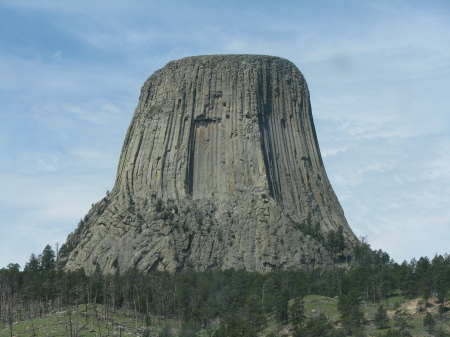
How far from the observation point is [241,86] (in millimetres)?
193625

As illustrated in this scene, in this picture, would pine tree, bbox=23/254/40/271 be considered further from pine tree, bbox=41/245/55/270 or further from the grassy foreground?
the grassy foreground

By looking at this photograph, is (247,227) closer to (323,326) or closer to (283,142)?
(283,142)

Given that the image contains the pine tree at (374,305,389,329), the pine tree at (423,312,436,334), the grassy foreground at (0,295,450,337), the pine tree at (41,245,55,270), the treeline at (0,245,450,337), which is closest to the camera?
the pine tree at (423,312,436,334)

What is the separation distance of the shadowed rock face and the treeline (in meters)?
10.1

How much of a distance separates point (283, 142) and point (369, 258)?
3243 centimetres

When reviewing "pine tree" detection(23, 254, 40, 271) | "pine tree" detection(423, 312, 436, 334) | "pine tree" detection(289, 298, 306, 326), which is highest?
"pine tree" detection(23, 254, 40, 271)

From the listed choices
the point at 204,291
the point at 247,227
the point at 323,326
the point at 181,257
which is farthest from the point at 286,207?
the point at 323,326

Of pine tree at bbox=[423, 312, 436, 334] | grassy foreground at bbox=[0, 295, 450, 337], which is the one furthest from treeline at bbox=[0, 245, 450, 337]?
pine tree at bbox=[423, 312, 436, 334]

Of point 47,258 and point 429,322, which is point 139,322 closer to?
point 429,322

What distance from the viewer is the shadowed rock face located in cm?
17200

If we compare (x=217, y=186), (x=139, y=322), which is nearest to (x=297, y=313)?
(x=139, y=322)

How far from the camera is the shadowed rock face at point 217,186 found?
564ft

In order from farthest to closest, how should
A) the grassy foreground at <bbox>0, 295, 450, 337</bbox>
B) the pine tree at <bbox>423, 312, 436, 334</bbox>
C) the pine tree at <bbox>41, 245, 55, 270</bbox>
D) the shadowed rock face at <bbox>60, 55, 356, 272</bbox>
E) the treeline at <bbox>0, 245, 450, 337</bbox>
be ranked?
the pine tree at <bbox>41, 245, 55, 270</bbox>, the shadowed rock face at <bbox>60, 55, 356, 272</bbox>, the treeline at <bbox>0, 245, 450, 337</bbox>, the grassy foreground at <bbox>0, 295, 450, 337</bbox>, the pine tree at <bbox>423, 312, 436, 334</bbox>

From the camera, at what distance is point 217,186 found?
188 m
